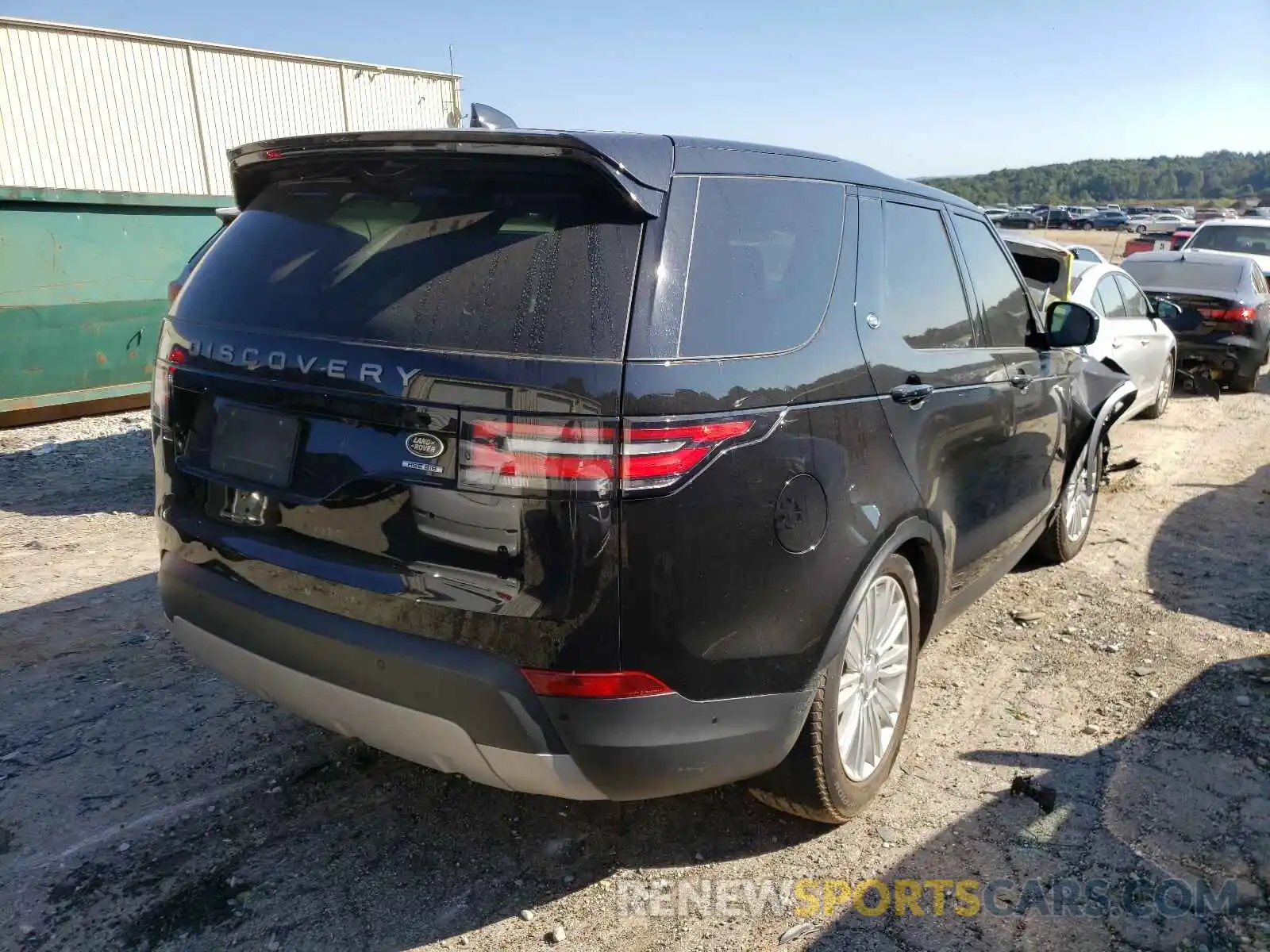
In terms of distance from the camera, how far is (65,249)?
7.54 m

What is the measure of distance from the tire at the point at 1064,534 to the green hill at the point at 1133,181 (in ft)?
406

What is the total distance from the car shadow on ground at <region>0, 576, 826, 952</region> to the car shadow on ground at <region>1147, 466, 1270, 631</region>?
2.95 metres

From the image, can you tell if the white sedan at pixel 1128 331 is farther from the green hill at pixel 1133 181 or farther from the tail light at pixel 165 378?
the green hill at pixel 1133 181

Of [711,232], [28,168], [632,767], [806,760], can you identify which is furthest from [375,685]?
[28,168]

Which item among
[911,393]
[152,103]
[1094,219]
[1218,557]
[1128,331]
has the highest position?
[152,103]

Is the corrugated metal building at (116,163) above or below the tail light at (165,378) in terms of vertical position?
above

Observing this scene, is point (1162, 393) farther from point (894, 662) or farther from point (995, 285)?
point (894, 662)

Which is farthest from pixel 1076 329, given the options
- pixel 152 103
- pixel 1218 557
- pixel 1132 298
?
pixel 152 103

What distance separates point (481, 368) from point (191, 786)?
6.31 ft

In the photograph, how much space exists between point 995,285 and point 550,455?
274cm

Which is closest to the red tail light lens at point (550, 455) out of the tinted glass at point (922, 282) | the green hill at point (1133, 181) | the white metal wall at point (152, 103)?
the tinted glass at point (922, 282)

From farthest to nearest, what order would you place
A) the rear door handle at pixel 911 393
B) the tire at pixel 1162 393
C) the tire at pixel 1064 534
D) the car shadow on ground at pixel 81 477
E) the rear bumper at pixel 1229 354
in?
the rear bumper at pixel 1229 354, the tire at pixel 1162 393, the car shadow on ground at pixel 81 477, the tire at pixel 1064 534, the rear door handle at pixel 911 393

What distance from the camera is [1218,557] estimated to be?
5.37 meters

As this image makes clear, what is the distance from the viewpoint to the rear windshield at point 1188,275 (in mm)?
10383
